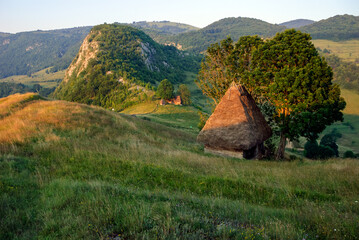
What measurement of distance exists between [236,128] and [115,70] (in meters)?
133

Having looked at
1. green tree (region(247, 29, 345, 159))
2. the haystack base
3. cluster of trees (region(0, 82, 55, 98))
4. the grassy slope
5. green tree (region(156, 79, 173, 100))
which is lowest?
the grassy slope

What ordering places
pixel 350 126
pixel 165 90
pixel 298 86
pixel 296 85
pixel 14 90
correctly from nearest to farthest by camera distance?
pixel 296 85 → pixel 298 86 → pixel 165 90 → pixel 350 126 → pixel 14 90

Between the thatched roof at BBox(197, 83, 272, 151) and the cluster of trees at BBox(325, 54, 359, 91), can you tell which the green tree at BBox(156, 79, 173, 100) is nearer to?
the thatched roof at BBox(197, 83, 272, 151)

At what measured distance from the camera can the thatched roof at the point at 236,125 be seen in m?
15.4

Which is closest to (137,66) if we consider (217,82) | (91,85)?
(91,85)

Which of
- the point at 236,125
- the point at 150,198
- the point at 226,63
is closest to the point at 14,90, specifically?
the point at 226,63

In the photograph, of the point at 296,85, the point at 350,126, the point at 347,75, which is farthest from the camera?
the point at 347,75

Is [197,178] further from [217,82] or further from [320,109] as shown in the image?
[217,82]

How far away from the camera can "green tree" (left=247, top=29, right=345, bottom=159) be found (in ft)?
47.8

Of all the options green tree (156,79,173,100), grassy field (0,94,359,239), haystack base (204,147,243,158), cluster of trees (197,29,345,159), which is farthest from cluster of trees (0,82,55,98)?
grassy field (0,94,359,239)

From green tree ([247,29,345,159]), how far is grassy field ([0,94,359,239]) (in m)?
6.73

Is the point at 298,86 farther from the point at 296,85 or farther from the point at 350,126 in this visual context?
the point at 350,126

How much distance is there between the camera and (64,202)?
4.81m

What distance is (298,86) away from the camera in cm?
1492
